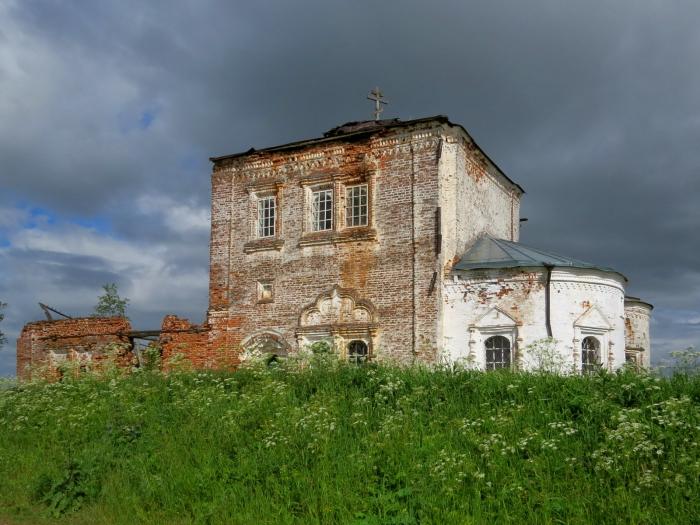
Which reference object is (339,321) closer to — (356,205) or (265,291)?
(265,291)

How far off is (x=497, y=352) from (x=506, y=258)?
2.22 m

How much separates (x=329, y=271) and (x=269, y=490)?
1020cm

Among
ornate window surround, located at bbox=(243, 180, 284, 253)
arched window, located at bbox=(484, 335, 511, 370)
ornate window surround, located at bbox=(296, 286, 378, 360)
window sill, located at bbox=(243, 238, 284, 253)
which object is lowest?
arched window, located at bbox=(484, 335, 511, 370)

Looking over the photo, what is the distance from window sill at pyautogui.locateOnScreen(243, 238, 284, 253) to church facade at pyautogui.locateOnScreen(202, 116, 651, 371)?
4 cm

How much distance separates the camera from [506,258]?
16.2 m

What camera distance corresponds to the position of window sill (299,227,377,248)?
17078 millimetres

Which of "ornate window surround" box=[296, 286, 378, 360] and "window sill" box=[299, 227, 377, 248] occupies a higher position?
"window sill" box=[299, 227, 377, 248]

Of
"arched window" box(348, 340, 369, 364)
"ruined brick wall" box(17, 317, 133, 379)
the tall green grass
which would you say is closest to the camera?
the tall green grass

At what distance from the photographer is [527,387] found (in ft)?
29.0

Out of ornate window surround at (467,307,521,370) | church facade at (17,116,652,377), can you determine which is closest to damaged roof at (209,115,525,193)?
church facade at (17,116,652,377)

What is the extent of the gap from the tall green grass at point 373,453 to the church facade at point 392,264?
223 inches

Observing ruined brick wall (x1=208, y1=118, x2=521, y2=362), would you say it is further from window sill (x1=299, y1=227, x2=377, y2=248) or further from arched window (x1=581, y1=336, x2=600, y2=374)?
arched window (x1=581, y1=336, x2=600, y2=374)

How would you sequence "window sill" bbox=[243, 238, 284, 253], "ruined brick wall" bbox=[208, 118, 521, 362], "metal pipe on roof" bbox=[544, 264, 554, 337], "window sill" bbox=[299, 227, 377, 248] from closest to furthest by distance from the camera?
"metal pipe on roof" bbox=[544, 264, 554, 337] → "ruined brick wall" bbox=[208, 118, 521, 362] → "window sill" bbox=[299, 227, 377, 248] → "window sill" bbox=[243, 238, 284, 253]

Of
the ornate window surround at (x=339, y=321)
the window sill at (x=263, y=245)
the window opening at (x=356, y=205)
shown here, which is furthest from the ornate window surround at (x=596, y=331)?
the window sill at (x=263, y=245)
